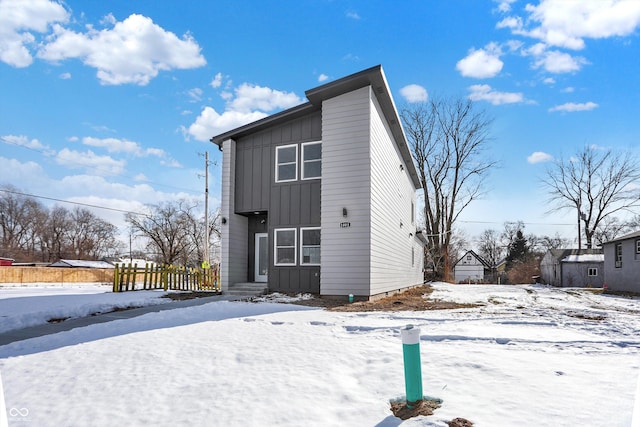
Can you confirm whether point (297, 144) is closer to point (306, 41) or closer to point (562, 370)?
point (306, 41)

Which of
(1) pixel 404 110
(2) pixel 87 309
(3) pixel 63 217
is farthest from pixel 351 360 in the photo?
(3) pixel 63 217

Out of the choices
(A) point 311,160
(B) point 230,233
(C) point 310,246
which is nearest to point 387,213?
(C) point 310,246

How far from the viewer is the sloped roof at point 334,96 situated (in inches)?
461

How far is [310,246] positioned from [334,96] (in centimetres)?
493

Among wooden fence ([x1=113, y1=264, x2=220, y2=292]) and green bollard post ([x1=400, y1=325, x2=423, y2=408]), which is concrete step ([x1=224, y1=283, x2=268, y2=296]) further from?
green bollard post ([x1=400, y1=325, x2=423, y2=408])

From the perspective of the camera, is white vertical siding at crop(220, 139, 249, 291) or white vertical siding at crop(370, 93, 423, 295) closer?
white vertical siding at crop(370, 93, 423, 295)

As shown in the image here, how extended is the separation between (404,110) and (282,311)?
96.5 ft

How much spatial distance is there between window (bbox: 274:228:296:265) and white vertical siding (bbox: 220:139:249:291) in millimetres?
1737

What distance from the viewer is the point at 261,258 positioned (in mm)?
14930

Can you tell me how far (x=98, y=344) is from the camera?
5.75 metres

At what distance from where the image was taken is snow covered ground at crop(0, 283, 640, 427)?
128 inches

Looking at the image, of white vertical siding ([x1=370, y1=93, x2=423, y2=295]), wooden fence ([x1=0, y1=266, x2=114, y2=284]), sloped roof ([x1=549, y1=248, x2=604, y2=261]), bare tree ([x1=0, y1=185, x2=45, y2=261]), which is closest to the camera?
white vertical siding ([x1=370, y1=93, x2=423, y2=295])

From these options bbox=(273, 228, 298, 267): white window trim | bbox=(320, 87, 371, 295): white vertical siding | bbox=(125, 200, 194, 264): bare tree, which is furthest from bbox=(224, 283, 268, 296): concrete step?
bbox=(125, 200, 194, 264): bare tree

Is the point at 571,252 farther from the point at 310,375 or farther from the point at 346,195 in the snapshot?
the point at 310,375
